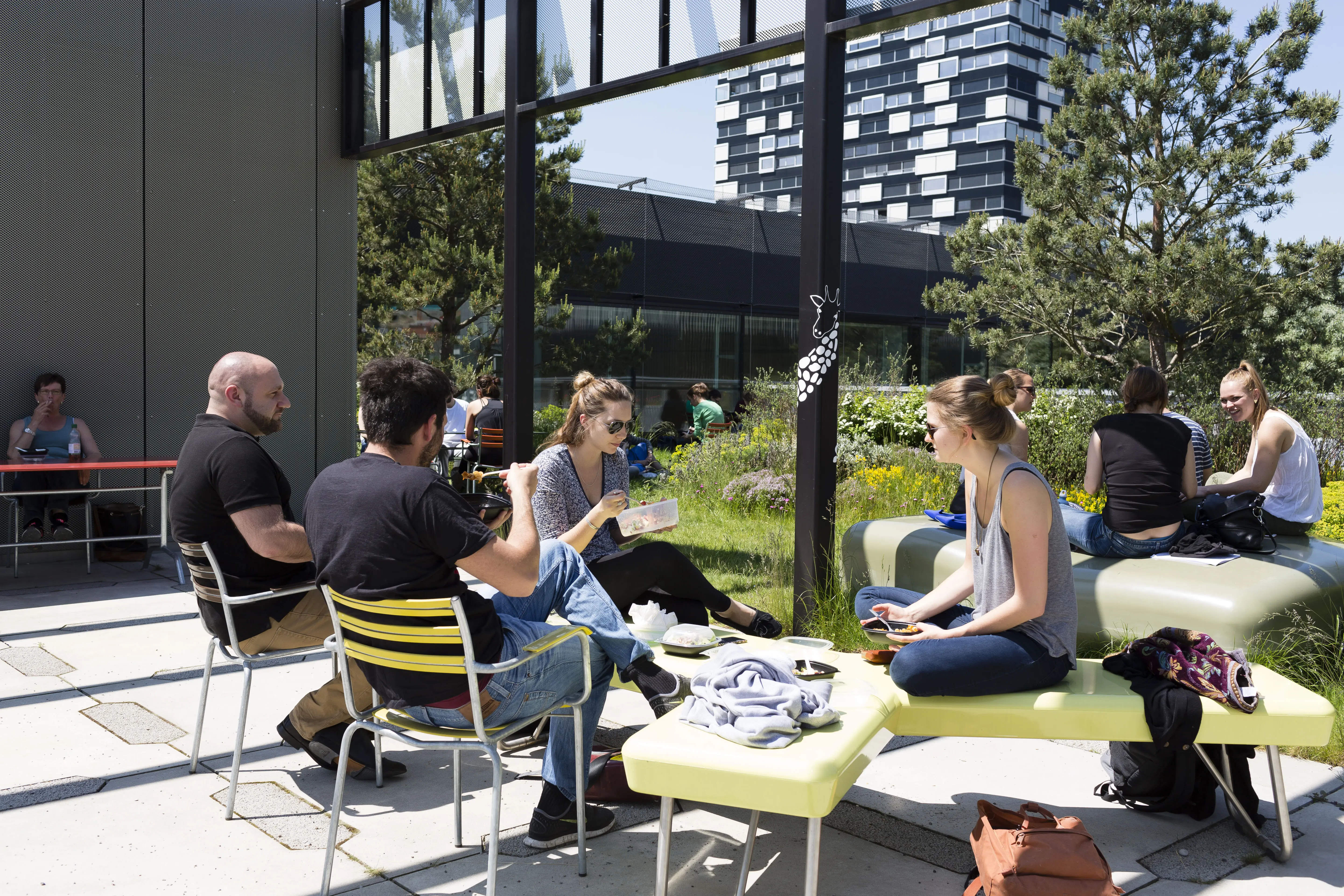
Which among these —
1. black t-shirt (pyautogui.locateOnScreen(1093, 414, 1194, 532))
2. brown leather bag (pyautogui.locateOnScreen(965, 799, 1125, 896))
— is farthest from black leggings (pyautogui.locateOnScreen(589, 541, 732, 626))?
black t-shirt (pyautogui.locateOnScreen(1093, 414, 1194, 532))

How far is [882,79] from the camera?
8075 centimetres

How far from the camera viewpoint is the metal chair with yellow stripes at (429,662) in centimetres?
260

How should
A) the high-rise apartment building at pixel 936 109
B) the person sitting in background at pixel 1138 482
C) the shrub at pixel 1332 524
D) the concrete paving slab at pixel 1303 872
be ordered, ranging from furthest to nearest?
the high-rise apartment building at pixel 936 109 → the shrub at pixel 1332 524 → the person sitting in background at pixel 1138 482 → the concrete paving slab at pixel 1303 872

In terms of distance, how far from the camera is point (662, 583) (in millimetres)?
4105

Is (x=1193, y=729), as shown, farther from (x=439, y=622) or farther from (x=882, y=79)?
(x=882, y=79)

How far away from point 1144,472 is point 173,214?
740 cm

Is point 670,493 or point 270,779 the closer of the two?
point 270,779

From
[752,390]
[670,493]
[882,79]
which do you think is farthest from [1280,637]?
[882,79]

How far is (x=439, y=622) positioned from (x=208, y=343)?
688 cm

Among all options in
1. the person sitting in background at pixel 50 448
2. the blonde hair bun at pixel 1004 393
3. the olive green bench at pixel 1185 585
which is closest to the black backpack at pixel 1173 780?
the olive green bench at pixel 1185 585

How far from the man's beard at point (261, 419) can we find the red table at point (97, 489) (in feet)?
10.3

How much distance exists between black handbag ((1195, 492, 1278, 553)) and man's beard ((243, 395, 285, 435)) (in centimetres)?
409

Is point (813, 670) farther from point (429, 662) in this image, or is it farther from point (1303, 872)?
point (1303, 872)

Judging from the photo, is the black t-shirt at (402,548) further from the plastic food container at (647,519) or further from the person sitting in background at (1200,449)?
the person sitting in background at (1200,449)
